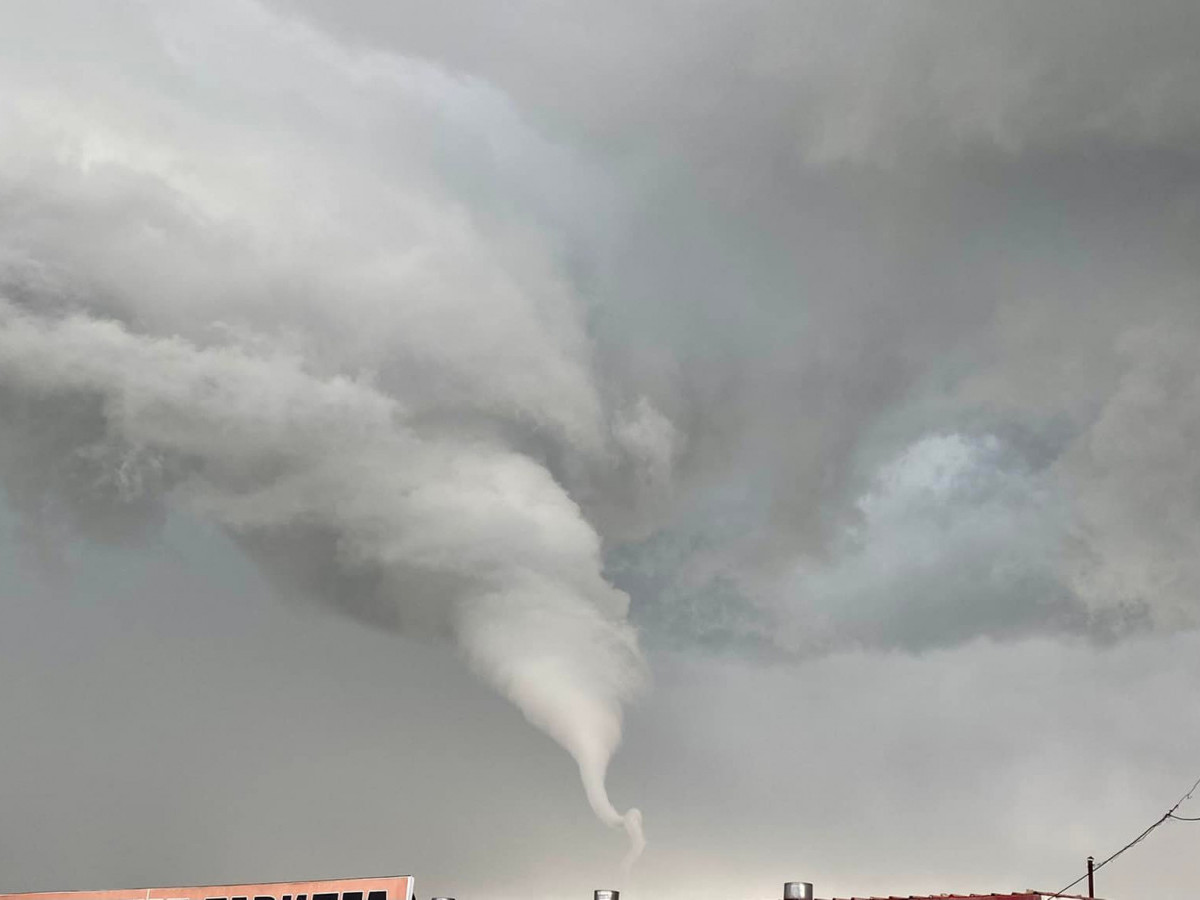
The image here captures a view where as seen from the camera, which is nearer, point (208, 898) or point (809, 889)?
point (809, 889)

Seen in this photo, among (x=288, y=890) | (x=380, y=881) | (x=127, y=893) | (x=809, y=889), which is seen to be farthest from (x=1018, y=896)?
(x=127, y=893)

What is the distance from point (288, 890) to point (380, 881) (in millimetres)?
4594

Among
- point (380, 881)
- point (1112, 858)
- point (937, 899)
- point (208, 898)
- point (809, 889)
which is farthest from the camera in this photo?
point (1112, 858)

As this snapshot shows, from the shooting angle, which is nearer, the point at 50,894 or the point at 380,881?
the point at 380,881

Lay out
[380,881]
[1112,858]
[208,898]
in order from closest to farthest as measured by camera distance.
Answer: [380,881], [208,898], [1112,858]

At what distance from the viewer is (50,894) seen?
56.8 meters

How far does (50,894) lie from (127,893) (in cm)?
415

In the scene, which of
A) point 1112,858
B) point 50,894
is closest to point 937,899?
point 1112,858

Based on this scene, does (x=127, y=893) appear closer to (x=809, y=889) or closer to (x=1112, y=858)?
(x=809, y=889)

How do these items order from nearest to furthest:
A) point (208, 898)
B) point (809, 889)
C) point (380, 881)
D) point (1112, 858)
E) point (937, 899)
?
point (809, 889) < point (937, 899) < point (380, 881) < point (208, 898) < point (1112, 858)

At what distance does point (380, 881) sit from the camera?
164ft

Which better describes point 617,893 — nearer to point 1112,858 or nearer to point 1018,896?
point 1018,896

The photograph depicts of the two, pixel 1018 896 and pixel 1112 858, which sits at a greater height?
pixel 1112 858

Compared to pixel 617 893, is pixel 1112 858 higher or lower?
higher
